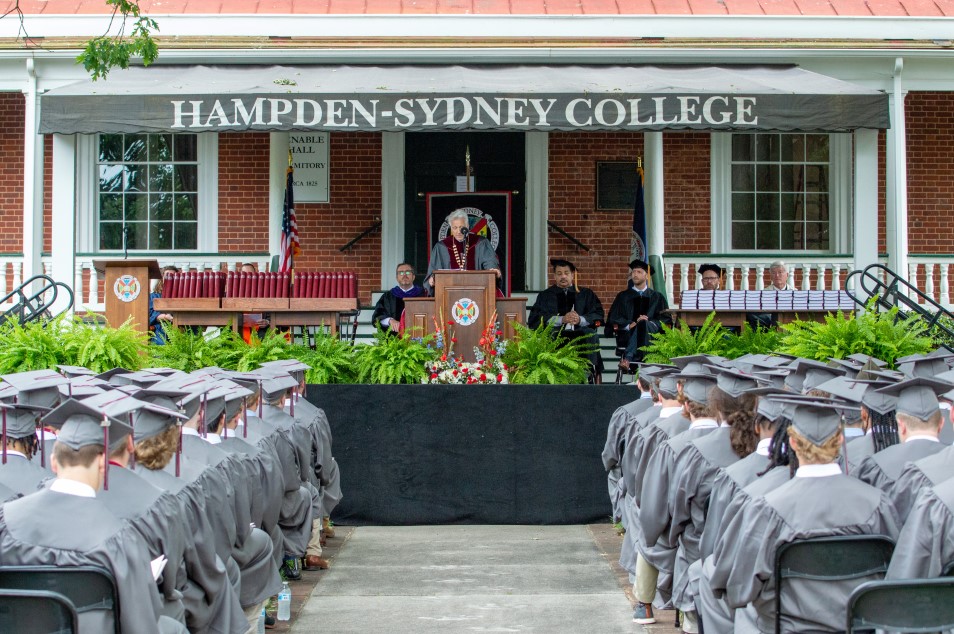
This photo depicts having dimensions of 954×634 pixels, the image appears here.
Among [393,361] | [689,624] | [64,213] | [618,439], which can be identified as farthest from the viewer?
[64,213]

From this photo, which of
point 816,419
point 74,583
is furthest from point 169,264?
point 816,419

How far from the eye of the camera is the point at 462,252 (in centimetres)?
1434

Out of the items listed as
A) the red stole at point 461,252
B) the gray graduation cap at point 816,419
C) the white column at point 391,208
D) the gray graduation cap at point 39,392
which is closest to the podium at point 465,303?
the red stole at point 461,252

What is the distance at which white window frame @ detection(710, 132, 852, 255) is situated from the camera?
17.0m

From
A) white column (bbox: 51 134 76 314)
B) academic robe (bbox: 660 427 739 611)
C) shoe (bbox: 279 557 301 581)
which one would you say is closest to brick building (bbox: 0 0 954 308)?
white column (bbox: 51 134 76 314)

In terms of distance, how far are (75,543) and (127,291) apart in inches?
348

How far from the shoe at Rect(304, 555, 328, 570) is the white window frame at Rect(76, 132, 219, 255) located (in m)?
7.80

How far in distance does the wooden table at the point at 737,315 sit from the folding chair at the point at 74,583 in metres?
9.81

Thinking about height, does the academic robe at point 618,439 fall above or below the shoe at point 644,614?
above

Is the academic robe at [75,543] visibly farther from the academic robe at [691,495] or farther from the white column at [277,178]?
the white column at [277,178]

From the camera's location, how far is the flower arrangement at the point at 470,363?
12.0 m

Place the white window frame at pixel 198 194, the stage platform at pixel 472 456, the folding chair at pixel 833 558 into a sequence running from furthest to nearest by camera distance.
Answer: the white window frame at pixel 198 194, the stage platform at pixel 472 456, the folding chair at pixel 833 558

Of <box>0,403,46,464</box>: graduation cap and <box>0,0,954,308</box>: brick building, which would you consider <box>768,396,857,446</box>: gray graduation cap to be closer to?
<box>0,403,46,464</box>: graduation cap

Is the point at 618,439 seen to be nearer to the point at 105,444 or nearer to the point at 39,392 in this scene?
the point at 39,392
